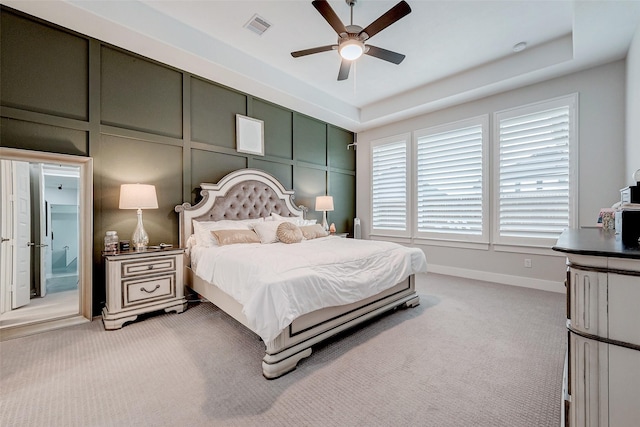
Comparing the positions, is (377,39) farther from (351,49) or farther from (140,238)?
(140,238)

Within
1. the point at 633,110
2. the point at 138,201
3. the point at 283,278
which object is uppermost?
the point at 633,110

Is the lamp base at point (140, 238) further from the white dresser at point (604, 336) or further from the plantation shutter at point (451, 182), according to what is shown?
the plantation shutter at point (451, 182)

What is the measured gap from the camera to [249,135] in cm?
439

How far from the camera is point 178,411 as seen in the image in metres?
1.61

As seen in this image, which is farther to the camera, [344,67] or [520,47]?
[520,47]

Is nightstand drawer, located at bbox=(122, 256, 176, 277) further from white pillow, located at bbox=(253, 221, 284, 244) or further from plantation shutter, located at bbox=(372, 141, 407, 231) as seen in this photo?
plantation shutter, located at bbox=(372, 141, 407, 231)

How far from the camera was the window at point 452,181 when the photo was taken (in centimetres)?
457

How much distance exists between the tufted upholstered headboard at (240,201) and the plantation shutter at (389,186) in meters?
1.99

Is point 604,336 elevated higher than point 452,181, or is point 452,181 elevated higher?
point 452,181

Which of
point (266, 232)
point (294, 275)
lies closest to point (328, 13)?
point (294, 275)

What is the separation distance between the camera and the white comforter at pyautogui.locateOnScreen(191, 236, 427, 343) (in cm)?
193

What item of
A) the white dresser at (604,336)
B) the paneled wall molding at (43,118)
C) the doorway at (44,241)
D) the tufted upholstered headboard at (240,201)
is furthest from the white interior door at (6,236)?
the white dresser at (604,336)

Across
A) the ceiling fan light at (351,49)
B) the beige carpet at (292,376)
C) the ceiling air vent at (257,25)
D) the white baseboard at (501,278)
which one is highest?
the ceiling air vent at (257,25)

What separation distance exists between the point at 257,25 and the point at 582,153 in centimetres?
456
